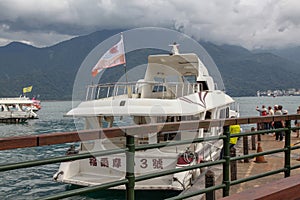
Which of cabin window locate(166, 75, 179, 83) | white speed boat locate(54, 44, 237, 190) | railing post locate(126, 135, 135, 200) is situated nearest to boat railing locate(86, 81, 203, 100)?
white speed boat locate(54, 44, 237, 190)

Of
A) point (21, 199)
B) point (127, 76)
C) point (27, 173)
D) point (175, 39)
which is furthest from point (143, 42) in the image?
point (27, 173)

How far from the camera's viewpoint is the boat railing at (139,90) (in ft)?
45.5

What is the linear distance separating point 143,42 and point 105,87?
8.37 feet

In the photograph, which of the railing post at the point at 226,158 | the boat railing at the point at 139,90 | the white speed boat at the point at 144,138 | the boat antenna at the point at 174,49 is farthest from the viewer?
the boat antenna at the point at 174,49

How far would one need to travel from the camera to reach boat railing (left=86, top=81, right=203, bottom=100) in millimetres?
13875

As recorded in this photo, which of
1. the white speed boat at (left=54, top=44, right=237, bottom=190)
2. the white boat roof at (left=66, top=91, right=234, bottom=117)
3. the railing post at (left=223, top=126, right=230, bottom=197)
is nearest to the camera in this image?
the railing post at (left=223, top=126, right=230, bottom=197)

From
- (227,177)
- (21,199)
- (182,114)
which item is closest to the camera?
(227,177)

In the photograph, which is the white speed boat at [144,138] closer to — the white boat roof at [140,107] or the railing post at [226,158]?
the white boat roof at [140,107]

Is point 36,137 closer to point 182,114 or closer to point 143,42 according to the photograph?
point 182,114

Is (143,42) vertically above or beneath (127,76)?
above

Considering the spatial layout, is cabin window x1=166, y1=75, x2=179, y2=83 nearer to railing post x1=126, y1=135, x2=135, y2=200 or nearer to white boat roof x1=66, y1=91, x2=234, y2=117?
white boat roof x1=66, y1=91, x2=234, y2=117

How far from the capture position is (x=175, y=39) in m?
16.9

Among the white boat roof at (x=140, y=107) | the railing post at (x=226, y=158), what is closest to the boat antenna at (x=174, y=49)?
the white boat roof at (x=140, y=107)

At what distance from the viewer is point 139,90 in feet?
54.4
